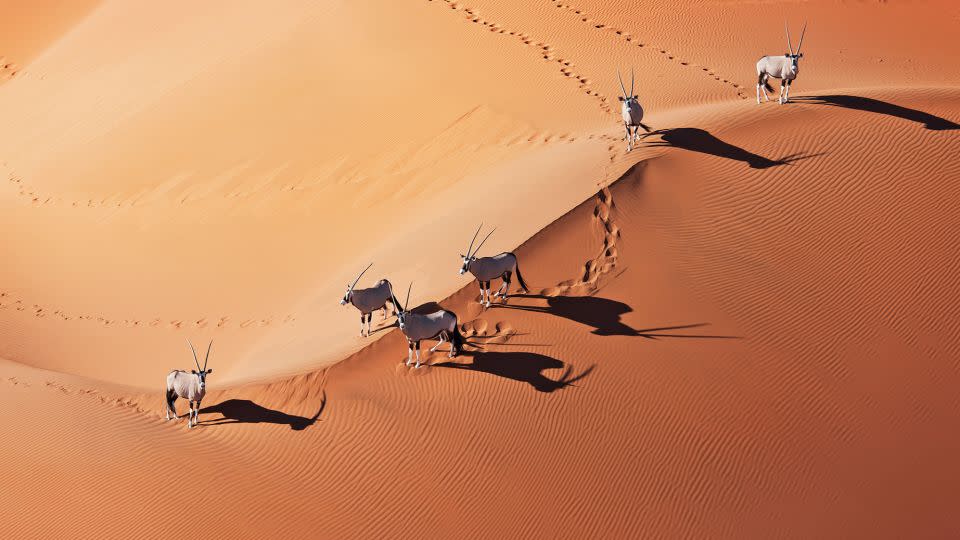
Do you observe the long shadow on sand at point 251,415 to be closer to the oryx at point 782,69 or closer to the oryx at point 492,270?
the oryx at point 492,270

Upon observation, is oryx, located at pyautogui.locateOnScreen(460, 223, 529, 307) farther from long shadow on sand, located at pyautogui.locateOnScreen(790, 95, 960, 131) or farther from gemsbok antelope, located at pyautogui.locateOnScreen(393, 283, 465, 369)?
long shadow on sand, located at pyautogui.locateOnScreen(790, 95, 960, 131)

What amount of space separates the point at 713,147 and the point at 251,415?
332 inches

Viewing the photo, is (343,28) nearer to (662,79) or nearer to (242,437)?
(662,79)

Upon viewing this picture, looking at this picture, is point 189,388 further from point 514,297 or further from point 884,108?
point 884,108

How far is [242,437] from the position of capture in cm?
1159

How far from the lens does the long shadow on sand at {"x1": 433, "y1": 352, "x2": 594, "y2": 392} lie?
39.3ft

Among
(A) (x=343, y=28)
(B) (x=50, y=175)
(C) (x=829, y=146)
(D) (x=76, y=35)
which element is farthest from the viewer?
(D) (x=76, y=35)

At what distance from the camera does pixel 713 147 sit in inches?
609

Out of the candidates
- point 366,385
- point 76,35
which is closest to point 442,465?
point 366,385

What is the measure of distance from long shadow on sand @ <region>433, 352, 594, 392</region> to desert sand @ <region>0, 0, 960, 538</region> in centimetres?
4

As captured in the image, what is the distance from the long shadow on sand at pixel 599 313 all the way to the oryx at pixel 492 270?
0.17m

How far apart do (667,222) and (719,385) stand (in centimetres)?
299

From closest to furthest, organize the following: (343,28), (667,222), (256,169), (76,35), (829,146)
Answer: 1. (667,222)
2. (829,146)
3. (256,169)
4. (343,28)
5. (76,35)

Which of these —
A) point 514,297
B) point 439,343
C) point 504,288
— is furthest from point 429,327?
point 514,297
